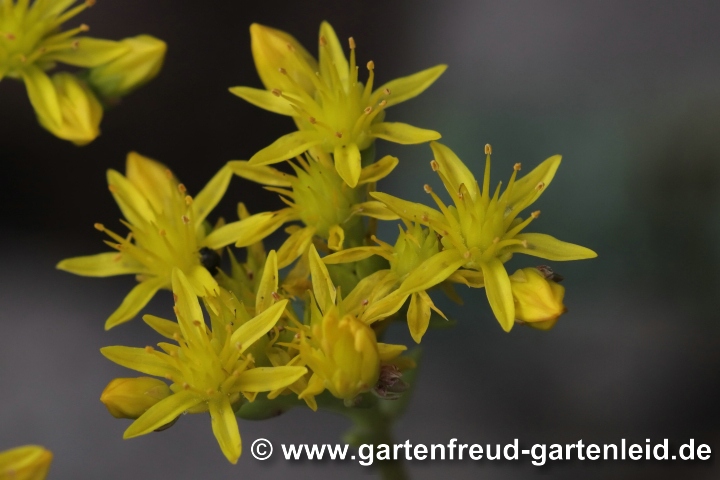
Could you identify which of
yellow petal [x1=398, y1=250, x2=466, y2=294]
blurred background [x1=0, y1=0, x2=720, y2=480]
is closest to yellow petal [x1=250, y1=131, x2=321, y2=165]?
yellow petal [x1=398, y1=250, x2=466, y2=294]

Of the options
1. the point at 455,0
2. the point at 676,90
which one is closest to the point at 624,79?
the point at 676,90

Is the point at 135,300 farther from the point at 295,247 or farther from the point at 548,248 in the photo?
the point at 548,248

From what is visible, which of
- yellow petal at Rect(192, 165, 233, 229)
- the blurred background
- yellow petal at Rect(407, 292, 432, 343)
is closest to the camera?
yellow petal at Rect(407, 292, 432, 343)

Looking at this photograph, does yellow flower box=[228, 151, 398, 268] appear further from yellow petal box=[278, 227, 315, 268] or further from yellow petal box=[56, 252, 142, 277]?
yellow petal box=[56, 252, 142, 277]

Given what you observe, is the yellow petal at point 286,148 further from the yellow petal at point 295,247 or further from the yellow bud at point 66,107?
the yellow bud at point 66,107

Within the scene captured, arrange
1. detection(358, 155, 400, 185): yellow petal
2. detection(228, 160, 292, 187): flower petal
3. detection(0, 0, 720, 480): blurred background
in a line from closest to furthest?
detection(358, 155, 400, 185): yellow petal, detection(228, 160, 292, 187): flower petal, detection(0, 0, 720, 480): blurred background

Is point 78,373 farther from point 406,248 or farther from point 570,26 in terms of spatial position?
point 570,26
